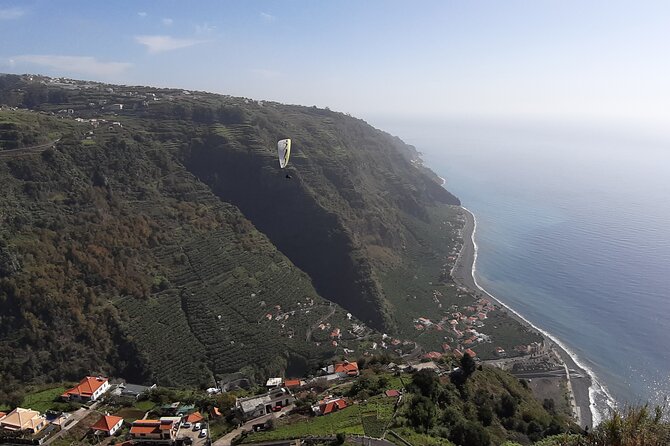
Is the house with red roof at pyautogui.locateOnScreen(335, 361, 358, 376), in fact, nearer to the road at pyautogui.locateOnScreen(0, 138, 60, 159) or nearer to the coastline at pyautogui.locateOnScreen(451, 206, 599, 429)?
the coastline at pyautogui.locateOnScreen(451, 206, 599, 429)

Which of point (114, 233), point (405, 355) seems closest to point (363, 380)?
point (405, 355)

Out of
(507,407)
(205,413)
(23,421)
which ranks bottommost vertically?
(205,413)

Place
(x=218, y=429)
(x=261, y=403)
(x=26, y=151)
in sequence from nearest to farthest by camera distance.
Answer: (x=218, y=429), (x=261, y=403), (x=26, y=151)

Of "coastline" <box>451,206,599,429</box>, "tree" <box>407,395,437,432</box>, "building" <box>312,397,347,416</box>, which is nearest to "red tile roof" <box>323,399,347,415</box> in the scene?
"building" <box>312,397,347,416</box>

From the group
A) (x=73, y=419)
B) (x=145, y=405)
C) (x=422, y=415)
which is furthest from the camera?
(x=145, y=405)

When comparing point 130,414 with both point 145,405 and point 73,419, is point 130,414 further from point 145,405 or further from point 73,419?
point 73,419

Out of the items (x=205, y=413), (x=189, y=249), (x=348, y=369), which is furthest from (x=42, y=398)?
(x=189, y=249)

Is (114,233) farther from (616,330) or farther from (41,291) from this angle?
(616,330)

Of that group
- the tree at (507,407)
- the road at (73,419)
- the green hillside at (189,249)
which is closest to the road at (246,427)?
the road at (73,419)
